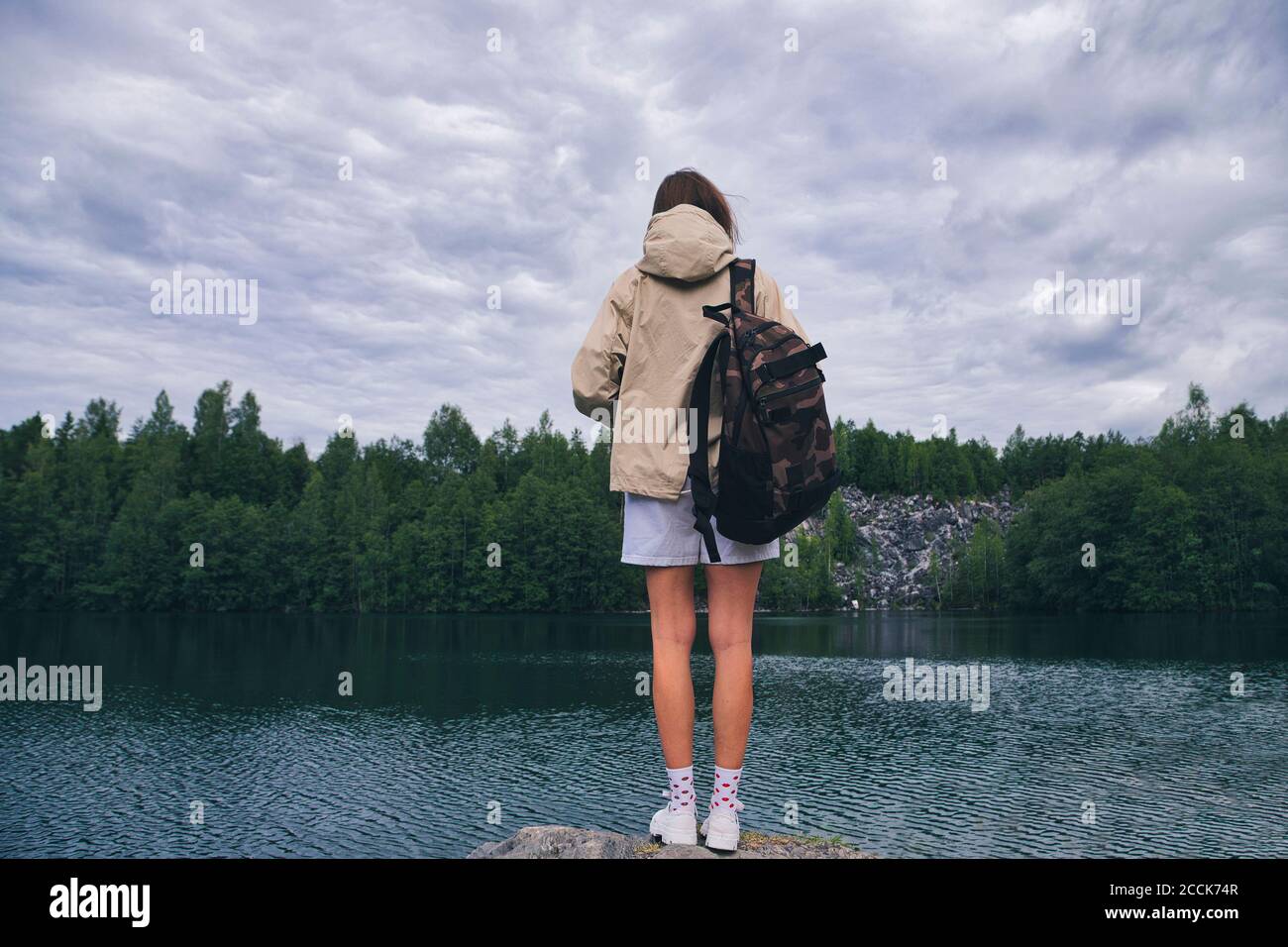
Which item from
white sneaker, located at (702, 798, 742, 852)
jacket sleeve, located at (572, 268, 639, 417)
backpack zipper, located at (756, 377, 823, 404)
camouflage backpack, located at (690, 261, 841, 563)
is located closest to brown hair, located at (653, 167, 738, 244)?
jacket sleeve, located at (572, 268, 639, 417)

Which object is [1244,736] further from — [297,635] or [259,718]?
[297,635]

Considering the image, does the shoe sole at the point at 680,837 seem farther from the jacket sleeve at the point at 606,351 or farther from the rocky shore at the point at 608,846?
the jacket sleeve at the point at 606,351

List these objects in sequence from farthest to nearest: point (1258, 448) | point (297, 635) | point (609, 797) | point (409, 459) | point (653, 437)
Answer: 1. point (409, 459)
2. point (1258, 448)
3. point (297, 635)
4. point (609, 797)
5. point (653, 437)

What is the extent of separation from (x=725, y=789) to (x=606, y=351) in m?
2.28

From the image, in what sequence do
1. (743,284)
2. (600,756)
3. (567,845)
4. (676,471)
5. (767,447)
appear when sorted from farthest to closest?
(600,756) → (567,845) → (743,284) → (676,471) → (767,447)

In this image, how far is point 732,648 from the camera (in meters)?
4.37

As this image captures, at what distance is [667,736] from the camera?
14.4ft

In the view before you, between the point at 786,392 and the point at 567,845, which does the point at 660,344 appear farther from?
the point at 567,845

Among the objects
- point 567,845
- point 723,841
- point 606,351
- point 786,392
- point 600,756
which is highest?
point 606,351

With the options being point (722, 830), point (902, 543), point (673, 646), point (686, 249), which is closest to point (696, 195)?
point (686, 249)

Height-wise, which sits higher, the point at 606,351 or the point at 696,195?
the point at 696,195

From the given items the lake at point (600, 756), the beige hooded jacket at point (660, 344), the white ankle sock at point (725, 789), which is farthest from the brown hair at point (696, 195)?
the lake at point (600, 756)
